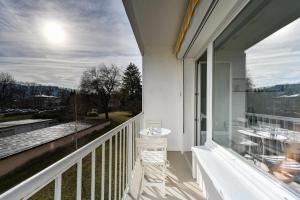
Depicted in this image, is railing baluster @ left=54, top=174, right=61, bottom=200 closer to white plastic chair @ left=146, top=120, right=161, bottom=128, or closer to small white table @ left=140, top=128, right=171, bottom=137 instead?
small white table @ left=140, top=128, right=171, bottom=137

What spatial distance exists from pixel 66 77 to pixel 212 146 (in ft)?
6.82

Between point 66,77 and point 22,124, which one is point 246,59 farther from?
point 22,124

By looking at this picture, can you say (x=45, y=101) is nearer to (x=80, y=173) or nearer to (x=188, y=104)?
(x=80, y=173)

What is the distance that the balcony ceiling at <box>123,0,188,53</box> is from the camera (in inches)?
109

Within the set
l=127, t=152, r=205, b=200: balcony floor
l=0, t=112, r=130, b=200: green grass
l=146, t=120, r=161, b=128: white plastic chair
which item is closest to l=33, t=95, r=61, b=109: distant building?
l=0, t=112, r=130, b=200: green grass

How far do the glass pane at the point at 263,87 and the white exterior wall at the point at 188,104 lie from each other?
1.93m

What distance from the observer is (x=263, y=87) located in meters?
1.79

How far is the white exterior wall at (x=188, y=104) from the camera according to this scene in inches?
181

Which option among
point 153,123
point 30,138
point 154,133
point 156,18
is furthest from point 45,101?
point 153,123

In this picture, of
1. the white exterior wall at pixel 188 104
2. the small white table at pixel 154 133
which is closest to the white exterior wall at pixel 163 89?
the white exterior wall at pixel 188 104

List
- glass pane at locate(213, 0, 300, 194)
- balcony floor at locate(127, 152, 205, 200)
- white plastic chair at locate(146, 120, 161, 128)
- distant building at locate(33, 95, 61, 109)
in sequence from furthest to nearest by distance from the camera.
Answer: white plastic chair at locate(146, 120, 161, 128), balcony floor at locate(127, 152, 205, 200), glass pane at locate(213, 0, 300, 194), distant building at locate(33, 95, 61, 109)

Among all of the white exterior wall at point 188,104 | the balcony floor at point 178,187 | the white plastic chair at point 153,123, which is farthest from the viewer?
the white plastic chair at point 153,123

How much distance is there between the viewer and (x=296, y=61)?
1420mm

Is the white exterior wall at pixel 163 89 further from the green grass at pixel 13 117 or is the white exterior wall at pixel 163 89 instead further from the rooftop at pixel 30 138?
the green grass at pixel 13 117
